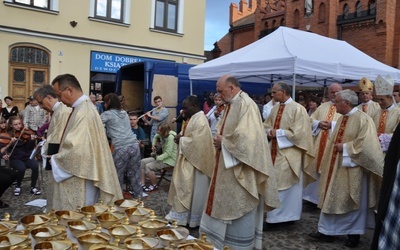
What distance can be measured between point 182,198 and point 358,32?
15.3 meters

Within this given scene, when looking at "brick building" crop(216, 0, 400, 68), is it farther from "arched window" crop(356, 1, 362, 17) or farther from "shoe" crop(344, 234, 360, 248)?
"shoe" crop(344, 234, 360, 248)

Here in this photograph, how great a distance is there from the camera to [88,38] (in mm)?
13656

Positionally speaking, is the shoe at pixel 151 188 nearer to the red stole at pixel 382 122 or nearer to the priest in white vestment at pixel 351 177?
the priest in white vestment at pixel 351 177

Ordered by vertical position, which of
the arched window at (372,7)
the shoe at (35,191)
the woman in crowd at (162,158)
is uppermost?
the arched window at (372,7)

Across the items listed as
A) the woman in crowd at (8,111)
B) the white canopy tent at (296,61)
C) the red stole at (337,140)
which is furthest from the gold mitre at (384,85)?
the woman in crowd at (8,111)

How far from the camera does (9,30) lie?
11984mm

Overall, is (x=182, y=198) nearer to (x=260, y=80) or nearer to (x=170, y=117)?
(x=170, y=117)

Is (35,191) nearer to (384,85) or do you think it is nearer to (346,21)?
(384,85)

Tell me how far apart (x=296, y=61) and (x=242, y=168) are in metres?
3.87

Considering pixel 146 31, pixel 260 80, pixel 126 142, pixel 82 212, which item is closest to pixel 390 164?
pixel 82 212

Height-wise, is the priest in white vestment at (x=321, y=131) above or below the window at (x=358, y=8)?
below

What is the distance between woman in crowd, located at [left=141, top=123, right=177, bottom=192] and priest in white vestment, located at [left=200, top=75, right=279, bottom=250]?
273cm

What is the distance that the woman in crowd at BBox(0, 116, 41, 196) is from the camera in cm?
656

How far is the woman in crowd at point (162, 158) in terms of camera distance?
671 centimetres
